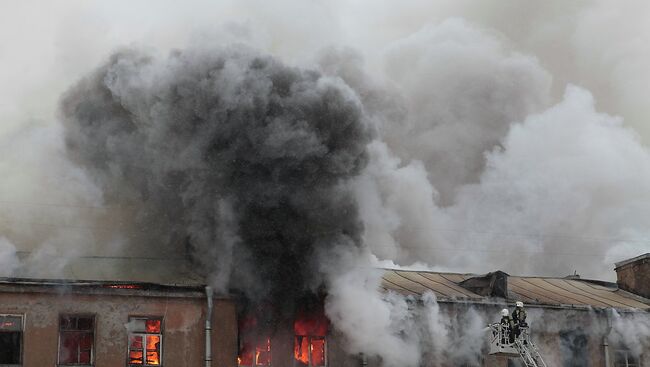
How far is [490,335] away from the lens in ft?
95.8

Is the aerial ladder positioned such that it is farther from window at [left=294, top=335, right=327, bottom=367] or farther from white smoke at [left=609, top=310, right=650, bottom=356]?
white smoke at [left=609, top=310, right=650, bottom=356]

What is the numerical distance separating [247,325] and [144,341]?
3.13m

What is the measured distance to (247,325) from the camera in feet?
86.7

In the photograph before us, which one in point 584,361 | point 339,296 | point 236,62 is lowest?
point 584,361

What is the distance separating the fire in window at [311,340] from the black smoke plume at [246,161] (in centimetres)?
78

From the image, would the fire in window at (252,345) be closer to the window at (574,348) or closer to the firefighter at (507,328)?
the firefighter at (507,328)

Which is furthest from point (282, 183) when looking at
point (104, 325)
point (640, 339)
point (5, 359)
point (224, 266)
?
point (640, 339)

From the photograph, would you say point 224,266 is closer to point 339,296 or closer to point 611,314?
point 339,296

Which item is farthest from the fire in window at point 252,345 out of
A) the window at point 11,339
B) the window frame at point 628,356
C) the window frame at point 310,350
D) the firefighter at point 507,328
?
the window frame at point 628,356

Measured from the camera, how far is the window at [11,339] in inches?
925

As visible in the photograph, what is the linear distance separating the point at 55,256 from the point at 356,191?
938 cm

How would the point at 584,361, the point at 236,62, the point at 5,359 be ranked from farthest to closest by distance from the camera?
the point at 584,361 → the point at 236,62 → the point at 5,359

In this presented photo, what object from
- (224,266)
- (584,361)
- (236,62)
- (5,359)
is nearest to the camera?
(5,359)

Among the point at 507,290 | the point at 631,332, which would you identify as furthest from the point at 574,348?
the point at 507,290
